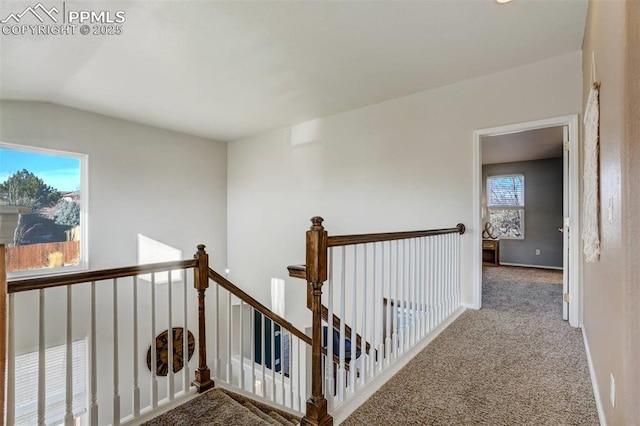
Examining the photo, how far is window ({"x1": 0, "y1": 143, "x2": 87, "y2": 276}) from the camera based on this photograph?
3842 millimetres

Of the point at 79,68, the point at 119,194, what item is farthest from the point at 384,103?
the point at 119,194

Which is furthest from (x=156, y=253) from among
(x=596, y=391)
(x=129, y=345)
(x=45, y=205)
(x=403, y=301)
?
(x=596, y=391)

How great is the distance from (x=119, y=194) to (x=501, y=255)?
7.66m

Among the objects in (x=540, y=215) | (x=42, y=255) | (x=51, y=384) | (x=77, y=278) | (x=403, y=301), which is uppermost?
(x=540, y=215)

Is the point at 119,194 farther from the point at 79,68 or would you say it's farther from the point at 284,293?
the point at 284,293

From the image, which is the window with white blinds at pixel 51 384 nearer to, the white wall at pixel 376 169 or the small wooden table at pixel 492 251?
the white wall at pixel 376 169

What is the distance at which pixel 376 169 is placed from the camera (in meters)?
4.20

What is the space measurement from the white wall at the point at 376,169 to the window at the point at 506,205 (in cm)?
439

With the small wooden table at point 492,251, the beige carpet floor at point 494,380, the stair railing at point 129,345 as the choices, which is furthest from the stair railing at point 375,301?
the small wooden table at point 492,251

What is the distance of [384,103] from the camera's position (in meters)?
4.14

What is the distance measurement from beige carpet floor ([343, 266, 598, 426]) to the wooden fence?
4486mm

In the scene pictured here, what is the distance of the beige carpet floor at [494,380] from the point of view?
1636mm

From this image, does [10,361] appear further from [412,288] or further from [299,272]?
[412,288]

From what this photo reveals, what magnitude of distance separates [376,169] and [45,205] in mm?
4422
